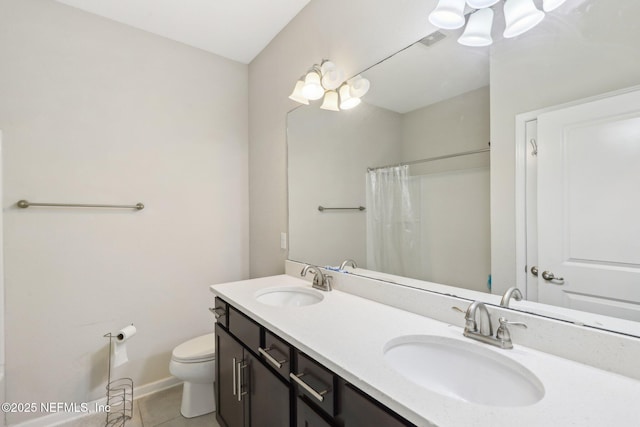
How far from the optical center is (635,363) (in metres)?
0.69

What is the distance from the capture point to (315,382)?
2.83 ft

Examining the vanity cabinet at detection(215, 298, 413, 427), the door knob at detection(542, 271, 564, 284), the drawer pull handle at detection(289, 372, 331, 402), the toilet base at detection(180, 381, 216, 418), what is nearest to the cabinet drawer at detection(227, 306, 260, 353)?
the vanity cabinet at detection(215, 298, 413, 427)

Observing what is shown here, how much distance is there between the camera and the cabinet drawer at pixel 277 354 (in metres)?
1.00

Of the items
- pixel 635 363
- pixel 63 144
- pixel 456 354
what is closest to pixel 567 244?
pixel 635 363

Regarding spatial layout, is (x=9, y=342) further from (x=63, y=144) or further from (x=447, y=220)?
(x=447, y=220)

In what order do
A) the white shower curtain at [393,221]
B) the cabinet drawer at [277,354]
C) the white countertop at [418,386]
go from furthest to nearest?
1. the white shower curtain at [393,221]
2. the cabinet drawer at [277,354]
3. the white countertop at [418,386]

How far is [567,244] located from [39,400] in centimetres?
267

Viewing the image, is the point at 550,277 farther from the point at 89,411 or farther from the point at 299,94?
the point at 89,411

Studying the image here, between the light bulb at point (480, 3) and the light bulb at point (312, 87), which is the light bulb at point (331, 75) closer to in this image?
the light bulb at point (312, 87)

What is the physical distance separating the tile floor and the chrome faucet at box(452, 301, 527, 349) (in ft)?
5.26

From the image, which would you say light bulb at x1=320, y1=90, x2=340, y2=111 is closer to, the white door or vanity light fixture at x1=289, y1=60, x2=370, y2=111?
vanity light fixture at x1=289, y1=60, x2=370, y2=111

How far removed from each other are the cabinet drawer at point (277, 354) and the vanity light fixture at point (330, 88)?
1245mm

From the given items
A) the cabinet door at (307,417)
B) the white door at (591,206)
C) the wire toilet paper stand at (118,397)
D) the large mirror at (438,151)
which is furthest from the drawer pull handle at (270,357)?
the wire toilet paper stand at (118,397)

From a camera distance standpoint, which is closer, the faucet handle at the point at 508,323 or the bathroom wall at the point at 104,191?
the faucet handle at the point at 508,323
